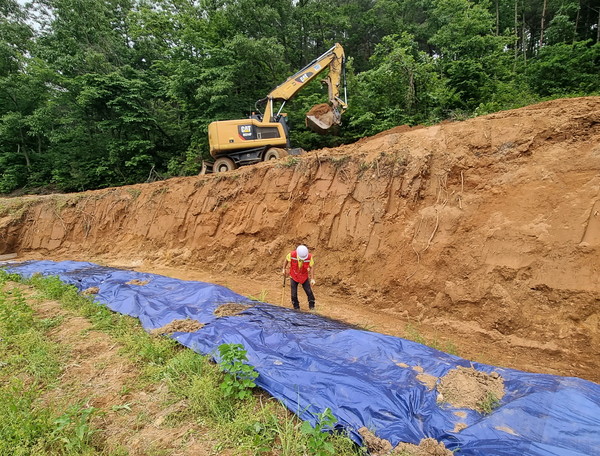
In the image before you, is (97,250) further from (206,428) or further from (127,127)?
(206,428)

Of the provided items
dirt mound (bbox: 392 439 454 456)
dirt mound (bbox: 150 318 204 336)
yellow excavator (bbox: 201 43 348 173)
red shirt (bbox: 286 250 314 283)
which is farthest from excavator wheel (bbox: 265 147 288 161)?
dirt mound (bbox: 392 439 454 456)

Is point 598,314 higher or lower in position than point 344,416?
lower

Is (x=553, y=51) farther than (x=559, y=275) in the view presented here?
Yes

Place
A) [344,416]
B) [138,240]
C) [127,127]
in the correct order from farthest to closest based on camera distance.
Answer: [127,127] → [138,240] → [344,416]

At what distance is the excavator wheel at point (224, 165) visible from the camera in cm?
1252

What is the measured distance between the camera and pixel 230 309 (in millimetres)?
5539

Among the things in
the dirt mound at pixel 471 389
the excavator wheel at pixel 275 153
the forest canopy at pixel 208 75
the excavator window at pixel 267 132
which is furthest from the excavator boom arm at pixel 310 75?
the dirt mound at pixel 471 389

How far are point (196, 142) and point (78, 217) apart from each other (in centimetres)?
→ 687

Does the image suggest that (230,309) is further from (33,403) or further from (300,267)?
(33,403)

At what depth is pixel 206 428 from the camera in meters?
2.89

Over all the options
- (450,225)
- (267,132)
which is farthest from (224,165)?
(450,225)

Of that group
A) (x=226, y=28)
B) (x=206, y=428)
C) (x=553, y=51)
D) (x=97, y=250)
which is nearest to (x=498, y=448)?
(x=206, y=428)

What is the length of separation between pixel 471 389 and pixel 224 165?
38.3 feet

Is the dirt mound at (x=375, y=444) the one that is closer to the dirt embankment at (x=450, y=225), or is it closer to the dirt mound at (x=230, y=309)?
the dirt mound at (x=230, y=309)
